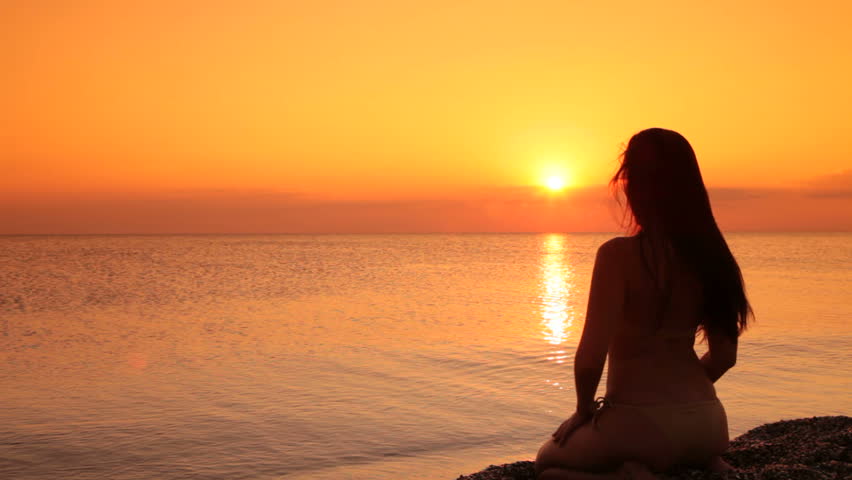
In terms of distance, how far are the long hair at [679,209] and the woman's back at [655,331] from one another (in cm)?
7

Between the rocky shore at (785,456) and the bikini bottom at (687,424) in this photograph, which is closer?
the bikini bottom at (687,424)

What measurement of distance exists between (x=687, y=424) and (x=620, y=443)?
Result: 0.41m

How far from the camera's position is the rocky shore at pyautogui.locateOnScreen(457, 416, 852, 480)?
425 cm

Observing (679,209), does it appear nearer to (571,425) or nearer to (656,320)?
(656,320)

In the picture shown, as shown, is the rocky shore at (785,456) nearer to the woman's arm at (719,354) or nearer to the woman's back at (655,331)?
the woman's back at (655,331)

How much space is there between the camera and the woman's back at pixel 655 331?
13.0ft

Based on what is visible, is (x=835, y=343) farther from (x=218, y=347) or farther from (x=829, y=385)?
(x=218, y=347)

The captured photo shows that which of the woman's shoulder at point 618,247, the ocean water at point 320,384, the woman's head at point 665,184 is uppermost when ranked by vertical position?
the woman's head at point 665,184

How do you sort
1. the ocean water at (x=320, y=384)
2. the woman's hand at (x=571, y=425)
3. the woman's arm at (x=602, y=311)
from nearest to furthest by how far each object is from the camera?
the woman's arm at (x=602, y=311) < the woman's hand at (x=571, y=425) < the ocean water at (x=320, y=384)

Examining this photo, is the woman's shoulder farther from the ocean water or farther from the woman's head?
the ocean water

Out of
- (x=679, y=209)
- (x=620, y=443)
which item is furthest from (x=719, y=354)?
(x=679, y=209)

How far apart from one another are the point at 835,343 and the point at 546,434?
28.0ft

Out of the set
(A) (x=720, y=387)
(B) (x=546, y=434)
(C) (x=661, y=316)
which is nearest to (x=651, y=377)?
(C) (x=661, y=316)

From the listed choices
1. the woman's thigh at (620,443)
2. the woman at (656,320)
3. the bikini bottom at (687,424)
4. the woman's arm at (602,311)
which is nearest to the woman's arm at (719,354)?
the woman at (656,320)
